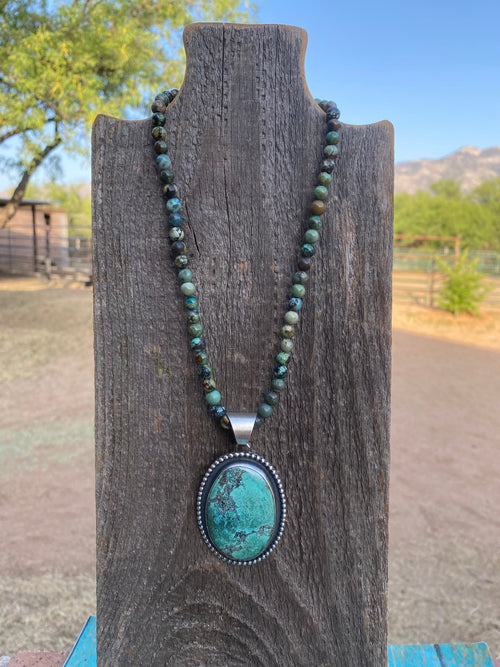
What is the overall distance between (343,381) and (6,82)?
7.18 metres

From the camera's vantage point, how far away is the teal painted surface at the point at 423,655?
1218 mm

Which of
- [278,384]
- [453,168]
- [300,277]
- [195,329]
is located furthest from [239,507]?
[453,168]

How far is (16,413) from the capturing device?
17.1 feet

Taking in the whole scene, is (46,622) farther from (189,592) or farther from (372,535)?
(372,535)

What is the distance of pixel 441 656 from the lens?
125cm

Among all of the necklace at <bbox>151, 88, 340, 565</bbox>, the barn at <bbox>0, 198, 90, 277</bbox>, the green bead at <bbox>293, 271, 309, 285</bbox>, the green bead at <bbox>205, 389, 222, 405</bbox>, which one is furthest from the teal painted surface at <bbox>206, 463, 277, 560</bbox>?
the barn at <bbox>0, 198, 90, 277</bbox>

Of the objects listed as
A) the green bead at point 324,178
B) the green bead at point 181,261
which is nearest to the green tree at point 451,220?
the green bead at point 324,178

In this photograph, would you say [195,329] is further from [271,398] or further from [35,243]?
[35,243]

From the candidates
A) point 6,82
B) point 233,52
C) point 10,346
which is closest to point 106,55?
point 6,82

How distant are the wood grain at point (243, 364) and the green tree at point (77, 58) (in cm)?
589

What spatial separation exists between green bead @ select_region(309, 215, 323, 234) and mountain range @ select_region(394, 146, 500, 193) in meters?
130

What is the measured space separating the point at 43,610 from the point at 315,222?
2527mm

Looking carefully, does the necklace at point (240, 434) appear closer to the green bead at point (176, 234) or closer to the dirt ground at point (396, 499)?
the green bead at point (176, 234)

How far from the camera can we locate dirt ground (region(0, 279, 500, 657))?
8.56ft
